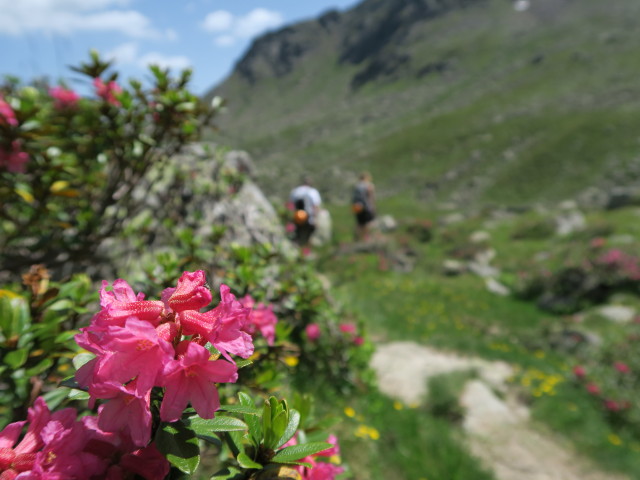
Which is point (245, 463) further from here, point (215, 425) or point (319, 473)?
point (319, 473)

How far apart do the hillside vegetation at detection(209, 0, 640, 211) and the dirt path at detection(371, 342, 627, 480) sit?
28.8 meters

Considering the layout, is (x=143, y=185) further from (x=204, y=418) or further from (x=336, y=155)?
(x=336, y=155)

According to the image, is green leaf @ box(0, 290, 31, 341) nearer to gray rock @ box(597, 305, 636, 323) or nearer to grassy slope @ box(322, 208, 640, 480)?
grassy slope @ box(322, 208, 640, 480)

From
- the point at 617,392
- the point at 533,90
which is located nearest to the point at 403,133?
the point at 533,90

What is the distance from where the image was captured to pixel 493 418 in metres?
5.27

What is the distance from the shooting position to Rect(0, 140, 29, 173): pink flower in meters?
2.65

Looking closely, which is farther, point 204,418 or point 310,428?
point 310,428

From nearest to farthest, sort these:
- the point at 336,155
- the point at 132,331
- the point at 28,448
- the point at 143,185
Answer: the point at 132,331 < the point at 28,448 < the point at 143,185 < the point at 336,155

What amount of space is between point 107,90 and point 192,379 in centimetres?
340

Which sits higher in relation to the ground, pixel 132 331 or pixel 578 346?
pixel 132 331

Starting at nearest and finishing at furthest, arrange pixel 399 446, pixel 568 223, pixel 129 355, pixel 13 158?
pixel 129 355 → pixel 13 158 → pixel 399 446 → pixel 568 223

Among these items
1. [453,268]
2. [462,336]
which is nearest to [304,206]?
[462,336]

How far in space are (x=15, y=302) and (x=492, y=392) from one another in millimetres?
6141

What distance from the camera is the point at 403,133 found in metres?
65.6
